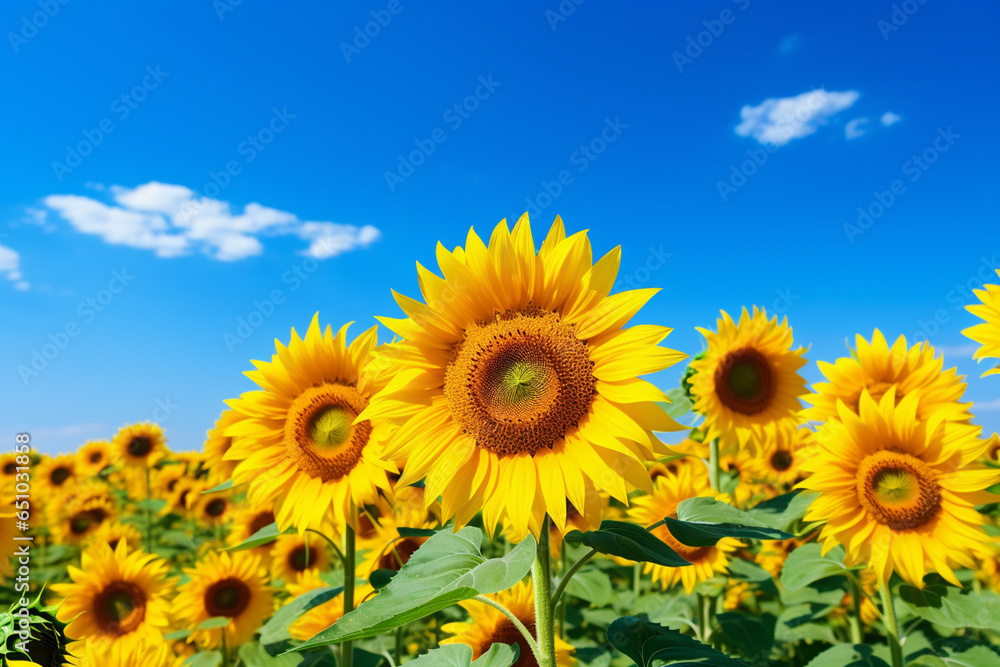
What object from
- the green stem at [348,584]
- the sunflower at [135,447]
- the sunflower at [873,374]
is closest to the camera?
the green stem at [348,584]

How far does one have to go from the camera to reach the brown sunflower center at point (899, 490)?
11.5 ft

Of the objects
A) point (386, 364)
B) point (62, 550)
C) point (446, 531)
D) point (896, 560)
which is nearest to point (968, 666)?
point (896, 560)

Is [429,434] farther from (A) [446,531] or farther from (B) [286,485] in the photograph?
(B) [286,485]

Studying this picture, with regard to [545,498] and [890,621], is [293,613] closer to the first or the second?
[545,498]

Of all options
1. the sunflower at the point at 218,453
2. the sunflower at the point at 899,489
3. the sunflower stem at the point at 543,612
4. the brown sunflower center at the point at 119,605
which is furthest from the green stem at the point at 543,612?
the sunflower at the point at 218,453

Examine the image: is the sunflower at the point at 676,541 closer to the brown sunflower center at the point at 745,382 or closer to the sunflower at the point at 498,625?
the brown sunflower center at the point at 745,382

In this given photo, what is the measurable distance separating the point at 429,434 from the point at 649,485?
752 millimetres

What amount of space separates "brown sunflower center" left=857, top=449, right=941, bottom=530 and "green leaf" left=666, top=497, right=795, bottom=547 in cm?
162

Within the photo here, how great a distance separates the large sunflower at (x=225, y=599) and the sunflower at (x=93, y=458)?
23.0 feet

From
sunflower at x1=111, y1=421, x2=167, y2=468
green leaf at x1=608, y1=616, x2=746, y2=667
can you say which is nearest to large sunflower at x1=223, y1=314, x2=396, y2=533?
green leaf at x1=608, y1=616, x2=746, y2=667

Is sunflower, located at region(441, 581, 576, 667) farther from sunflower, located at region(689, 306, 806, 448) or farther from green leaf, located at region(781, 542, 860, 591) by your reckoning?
sunflower, located at region(689, 306, 806, 448)

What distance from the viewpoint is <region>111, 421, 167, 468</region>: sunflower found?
33.1ft

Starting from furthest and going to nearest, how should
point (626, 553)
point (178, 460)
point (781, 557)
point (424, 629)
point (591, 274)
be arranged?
point (178, 460), point (781, 557), point (424, 629), point (591, 274), point (626, 553)

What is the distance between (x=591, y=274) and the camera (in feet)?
7.25
